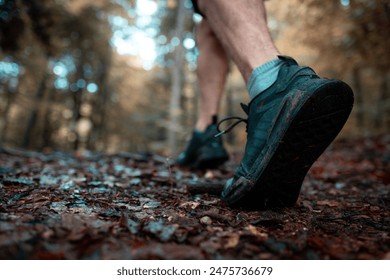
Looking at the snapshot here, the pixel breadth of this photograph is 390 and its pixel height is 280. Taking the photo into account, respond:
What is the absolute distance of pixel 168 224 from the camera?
987 millimetres

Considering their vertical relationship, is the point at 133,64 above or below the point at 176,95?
above

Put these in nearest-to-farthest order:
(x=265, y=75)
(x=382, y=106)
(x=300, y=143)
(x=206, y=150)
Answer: (x=300, y=143)
(x=265, y=75)
(x=206, y=150)
(x=382, y=106)

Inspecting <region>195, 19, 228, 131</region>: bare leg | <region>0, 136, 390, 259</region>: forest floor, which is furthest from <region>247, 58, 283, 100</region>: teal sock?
<region>195, 19, 228, 131</region>: bare leg

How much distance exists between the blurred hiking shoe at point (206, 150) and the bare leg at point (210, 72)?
8cm

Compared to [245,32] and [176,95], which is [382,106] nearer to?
[176,95]

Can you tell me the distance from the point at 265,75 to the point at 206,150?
3.58 feet

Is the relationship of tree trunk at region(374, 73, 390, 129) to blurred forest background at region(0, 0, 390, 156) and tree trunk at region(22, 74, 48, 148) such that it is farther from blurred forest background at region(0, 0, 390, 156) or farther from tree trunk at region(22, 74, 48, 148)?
tree trunk at region(22, 74, 48, 148)

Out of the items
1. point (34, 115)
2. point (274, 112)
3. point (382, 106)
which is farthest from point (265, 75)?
point (34, 115)

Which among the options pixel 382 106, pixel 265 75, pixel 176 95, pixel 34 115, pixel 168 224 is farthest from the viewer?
pixel 34 115

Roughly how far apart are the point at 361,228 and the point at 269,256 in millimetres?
475
